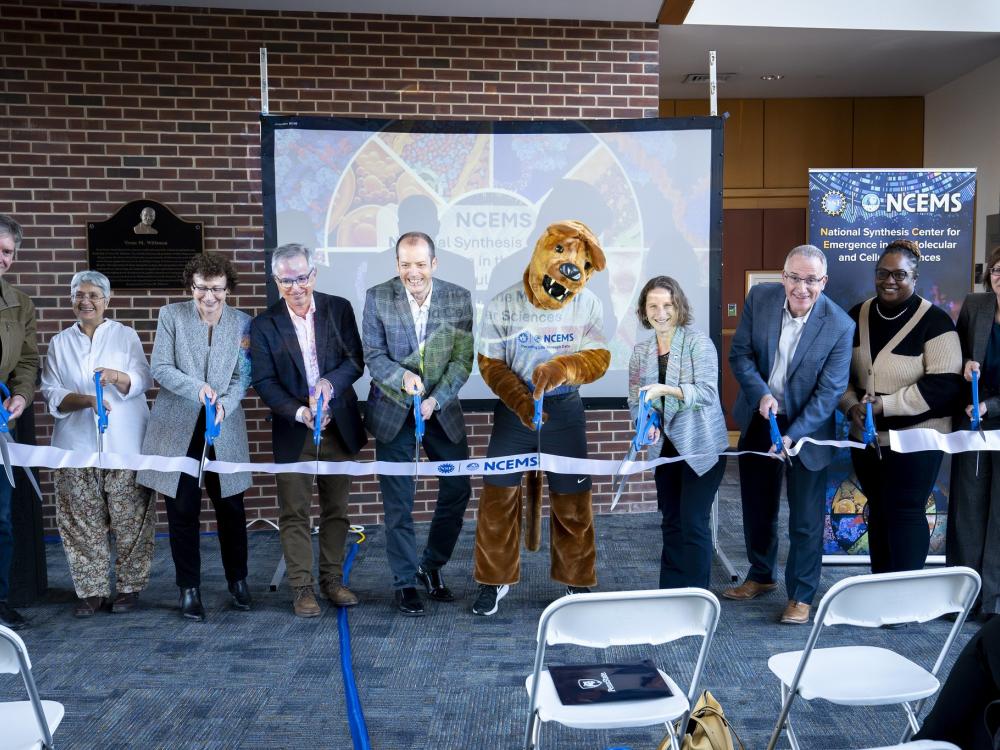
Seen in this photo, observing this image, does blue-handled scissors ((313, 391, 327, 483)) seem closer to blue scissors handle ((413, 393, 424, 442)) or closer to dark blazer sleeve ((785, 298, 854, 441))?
blue scissors handle ((413, 393, 424, 442))

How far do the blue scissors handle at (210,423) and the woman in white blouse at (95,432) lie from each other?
0.44m

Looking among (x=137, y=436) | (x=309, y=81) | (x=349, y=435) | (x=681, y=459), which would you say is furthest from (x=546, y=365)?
(x=309, y=81)

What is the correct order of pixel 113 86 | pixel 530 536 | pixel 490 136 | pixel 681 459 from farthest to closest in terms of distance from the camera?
1. pixel 113 86
2. pixel 490 136
3. pixel 530 536
4. pixel 681 459

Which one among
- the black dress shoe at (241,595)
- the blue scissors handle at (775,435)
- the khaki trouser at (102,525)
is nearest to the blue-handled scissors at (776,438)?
the blue scissors handle at (775,435)

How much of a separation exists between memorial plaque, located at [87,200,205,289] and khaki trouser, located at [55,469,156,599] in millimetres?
1712

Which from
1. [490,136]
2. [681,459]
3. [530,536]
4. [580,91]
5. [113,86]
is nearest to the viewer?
[681,459]

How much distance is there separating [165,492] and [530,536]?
166cm

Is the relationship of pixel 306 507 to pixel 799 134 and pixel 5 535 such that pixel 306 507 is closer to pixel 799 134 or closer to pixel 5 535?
pixel 5 535

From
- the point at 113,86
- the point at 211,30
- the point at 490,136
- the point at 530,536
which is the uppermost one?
the point at 211,30

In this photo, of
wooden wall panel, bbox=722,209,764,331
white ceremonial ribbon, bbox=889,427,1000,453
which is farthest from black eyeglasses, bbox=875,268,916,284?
wooden wall panel, bbox=722,209,764,331

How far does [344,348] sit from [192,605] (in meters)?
1.36

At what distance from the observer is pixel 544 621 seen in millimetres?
2045

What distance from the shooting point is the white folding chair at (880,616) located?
2.10 metres

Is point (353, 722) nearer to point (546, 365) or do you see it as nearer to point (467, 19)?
point (546, 365)
